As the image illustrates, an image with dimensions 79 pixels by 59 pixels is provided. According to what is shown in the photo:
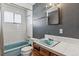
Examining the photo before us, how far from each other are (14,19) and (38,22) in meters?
0.42

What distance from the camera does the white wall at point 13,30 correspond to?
124 cm

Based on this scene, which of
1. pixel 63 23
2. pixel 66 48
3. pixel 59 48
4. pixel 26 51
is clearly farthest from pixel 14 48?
pixel 63 23

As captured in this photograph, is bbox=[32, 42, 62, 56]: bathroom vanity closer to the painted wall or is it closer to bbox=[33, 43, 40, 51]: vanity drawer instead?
bbox=[33, 43, 40, 51]: vanity drawer

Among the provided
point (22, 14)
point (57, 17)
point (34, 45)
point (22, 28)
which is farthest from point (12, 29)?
point (57, 17)

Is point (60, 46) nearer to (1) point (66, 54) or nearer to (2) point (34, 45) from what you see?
(1) point (66, 54)

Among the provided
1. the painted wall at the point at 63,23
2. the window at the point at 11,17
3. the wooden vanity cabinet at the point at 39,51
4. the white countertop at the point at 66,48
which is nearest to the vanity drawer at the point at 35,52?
the wooden vanity cabinet at the point at 39,51

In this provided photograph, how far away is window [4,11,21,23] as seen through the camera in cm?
123

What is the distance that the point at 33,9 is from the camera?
138 centimetres

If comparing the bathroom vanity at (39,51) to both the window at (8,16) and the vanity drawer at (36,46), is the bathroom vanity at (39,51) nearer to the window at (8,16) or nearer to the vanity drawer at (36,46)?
the vanity drawer at (36,46)

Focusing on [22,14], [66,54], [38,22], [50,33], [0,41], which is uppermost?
[22,14]

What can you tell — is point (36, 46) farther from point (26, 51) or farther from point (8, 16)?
point (8, 16)

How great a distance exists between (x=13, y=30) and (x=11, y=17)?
0.21 metres

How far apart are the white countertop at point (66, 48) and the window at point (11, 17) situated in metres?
0.46

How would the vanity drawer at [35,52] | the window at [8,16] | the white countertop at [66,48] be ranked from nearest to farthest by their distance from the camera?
1. the white countertop at [66,48]
2. the window at [8,16]
3. the vanity drawer at [35,52]
